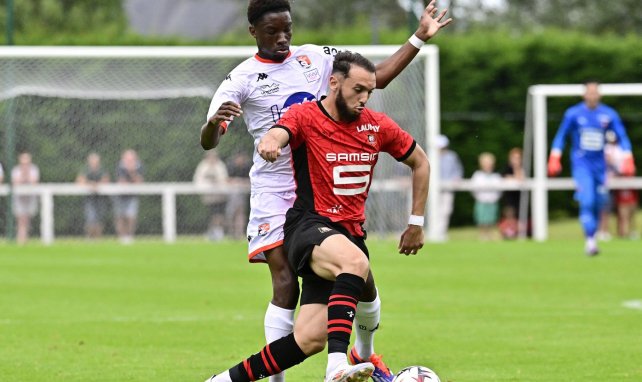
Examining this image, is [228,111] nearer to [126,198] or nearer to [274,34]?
[274,34]

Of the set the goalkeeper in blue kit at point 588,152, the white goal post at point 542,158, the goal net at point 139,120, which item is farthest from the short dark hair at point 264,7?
the white goal post at point 542,158

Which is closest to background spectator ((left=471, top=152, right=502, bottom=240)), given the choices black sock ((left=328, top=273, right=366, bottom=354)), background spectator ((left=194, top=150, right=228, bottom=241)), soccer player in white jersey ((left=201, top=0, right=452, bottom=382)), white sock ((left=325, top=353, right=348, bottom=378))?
background spectator ((left=194, top=150, right=228, bottom=241))

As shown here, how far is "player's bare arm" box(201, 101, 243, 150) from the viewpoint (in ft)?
23.3

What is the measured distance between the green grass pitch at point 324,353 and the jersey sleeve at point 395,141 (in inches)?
71.6

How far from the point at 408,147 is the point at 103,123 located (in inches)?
680

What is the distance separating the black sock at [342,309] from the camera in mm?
6719

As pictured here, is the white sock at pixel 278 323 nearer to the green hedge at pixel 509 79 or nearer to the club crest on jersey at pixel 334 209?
the club crest on jersey at pixel 334 209

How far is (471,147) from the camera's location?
97.7 ft

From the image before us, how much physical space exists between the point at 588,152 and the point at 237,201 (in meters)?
7.60

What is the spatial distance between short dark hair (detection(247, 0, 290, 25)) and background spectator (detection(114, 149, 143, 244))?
16.6 metres

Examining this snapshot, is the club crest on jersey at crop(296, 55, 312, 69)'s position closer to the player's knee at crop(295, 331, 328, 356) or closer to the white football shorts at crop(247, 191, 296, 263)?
the white football shorts at crop(247, 191, 296, 263)

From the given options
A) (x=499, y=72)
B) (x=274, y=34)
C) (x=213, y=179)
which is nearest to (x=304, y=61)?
(x=274, y=34)

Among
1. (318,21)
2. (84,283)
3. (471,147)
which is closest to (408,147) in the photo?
(84,283)

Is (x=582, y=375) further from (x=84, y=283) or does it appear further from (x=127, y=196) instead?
(x=127, y=196)
